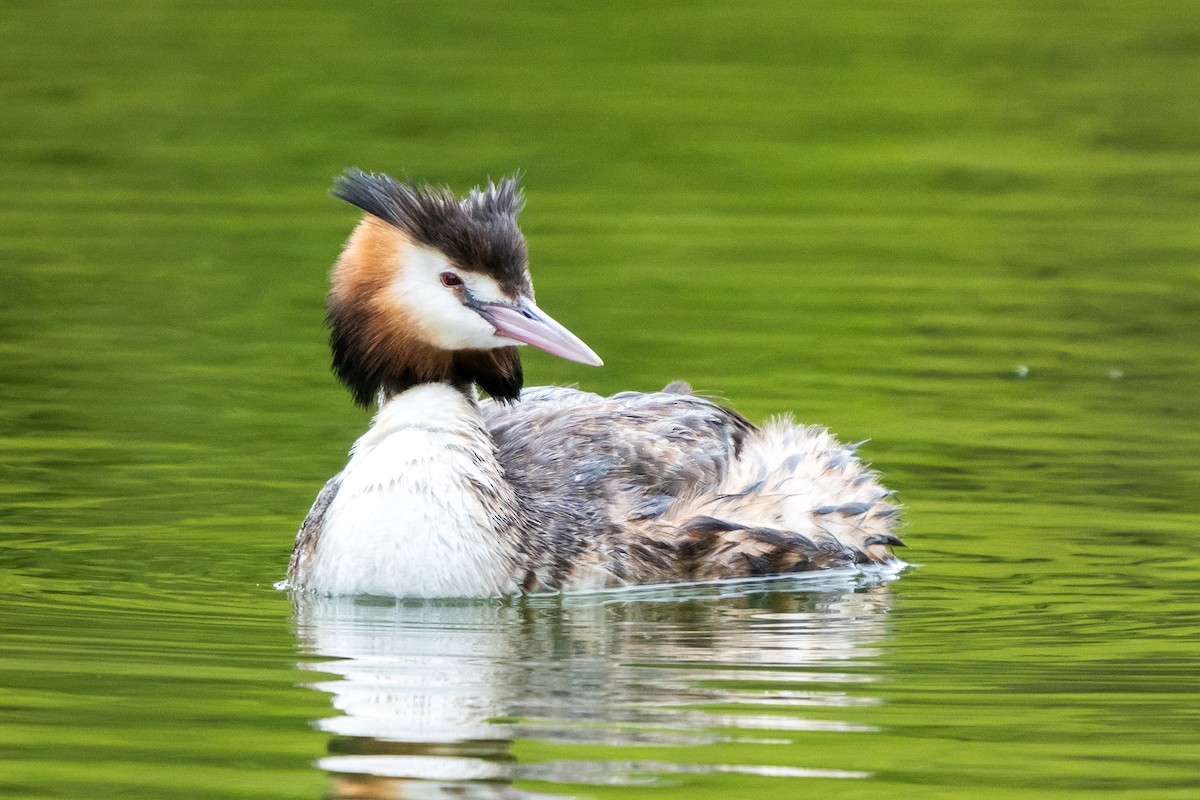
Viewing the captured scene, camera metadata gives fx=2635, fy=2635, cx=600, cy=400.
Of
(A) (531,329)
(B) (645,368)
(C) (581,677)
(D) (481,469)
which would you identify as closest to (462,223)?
(A) (531,329)

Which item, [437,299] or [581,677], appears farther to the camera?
[437,299]

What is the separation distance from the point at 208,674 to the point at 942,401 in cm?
642

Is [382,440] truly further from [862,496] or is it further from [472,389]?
[862,496]

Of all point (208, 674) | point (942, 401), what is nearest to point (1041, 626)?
point (208, 674)

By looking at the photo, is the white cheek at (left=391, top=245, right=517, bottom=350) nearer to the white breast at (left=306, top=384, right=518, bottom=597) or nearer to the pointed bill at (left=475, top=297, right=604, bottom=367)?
the pointed bill at (left=475, top=297, right=604, bottom=367)

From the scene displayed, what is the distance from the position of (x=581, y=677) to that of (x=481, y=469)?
1799mm

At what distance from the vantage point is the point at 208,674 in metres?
9.64

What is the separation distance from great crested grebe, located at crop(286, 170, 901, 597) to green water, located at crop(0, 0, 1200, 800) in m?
0.18

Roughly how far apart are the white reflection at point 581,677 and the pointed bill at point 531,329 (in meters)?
1.10

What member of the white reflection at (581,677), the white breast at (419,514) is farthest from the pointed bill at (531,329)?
the white reflection at (581,677)

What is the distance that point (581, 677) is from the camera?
9.72 m

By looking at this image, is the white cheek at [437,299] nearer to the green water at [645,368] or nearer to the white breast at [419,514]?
the white breast at [419,514]

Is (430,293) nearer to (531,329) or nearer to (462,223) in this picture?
(462,223)

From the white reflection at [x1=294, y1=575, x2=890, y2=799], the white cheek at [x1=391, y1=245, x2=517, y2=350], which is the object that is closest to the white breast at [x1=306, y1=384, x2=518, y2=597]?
the white reflection at [x1=294, y1=575, x2=890, y2=799]
